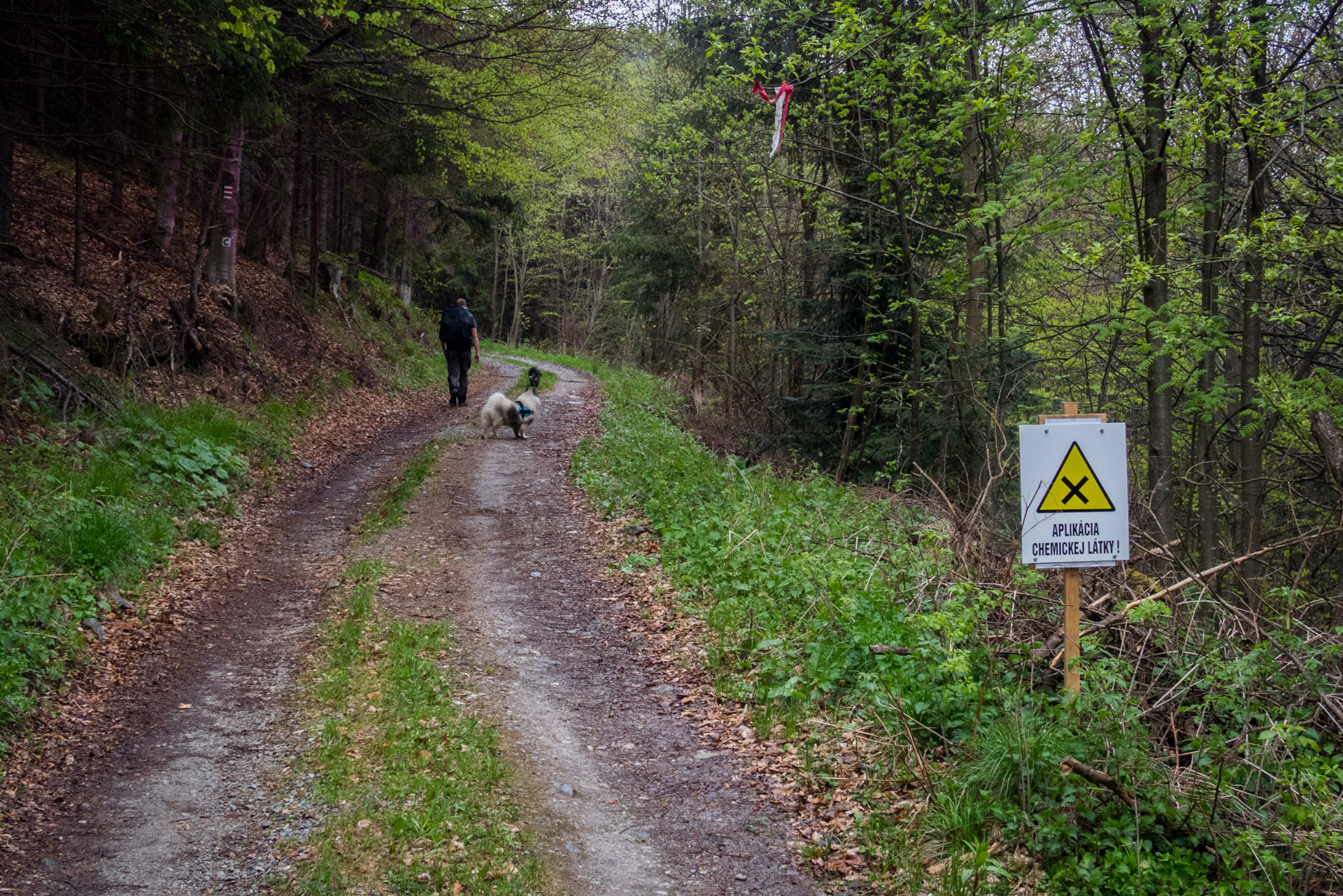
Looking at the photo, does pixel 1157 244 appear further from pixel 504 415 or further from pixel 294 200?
pixel 294 200

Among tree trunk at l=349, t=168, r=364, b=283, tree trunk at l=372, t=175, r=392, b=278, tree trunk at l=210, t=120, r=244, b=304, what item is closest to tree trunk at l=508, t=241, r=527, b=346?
tree trunk at l=372, t=175, r=392, b=278

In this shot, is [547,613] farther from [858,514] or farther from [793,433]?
[793,433]

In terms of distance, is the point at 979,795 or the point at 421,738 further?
the point at 421,738

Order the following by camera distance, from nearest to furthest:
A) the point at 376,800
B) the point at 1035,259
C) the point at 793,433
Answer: the point at 376,800, the point at 1035,259, the point at 793,433

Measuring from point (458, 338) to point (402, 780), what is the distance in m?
12.9

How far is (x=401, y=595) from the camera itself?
7797 millimetres

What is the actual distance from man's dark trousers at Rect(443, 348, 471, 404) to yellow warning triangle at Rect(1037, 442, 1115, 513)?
1459 cm

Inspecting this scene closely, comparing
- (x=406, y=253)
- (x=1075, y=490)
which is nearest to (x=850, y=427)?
(x=1075, y=490)

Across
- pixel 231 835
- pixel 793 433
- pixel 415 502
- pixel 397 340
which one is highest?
pixel 397 340

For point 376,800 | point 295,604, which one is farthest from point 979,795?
point 295,604

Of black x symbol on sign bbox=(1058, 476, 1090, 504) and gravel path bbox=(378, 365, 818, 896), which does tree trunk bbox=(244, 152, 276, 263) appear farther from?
black x symbol on sign bbox=(1058, 476, 1090, 504)

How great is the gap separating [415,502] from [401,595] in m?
3.13

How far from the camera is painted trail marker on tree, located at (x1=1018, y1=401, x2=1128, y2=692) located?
4082 millimetres

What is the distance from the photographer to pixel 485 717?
564 cm
